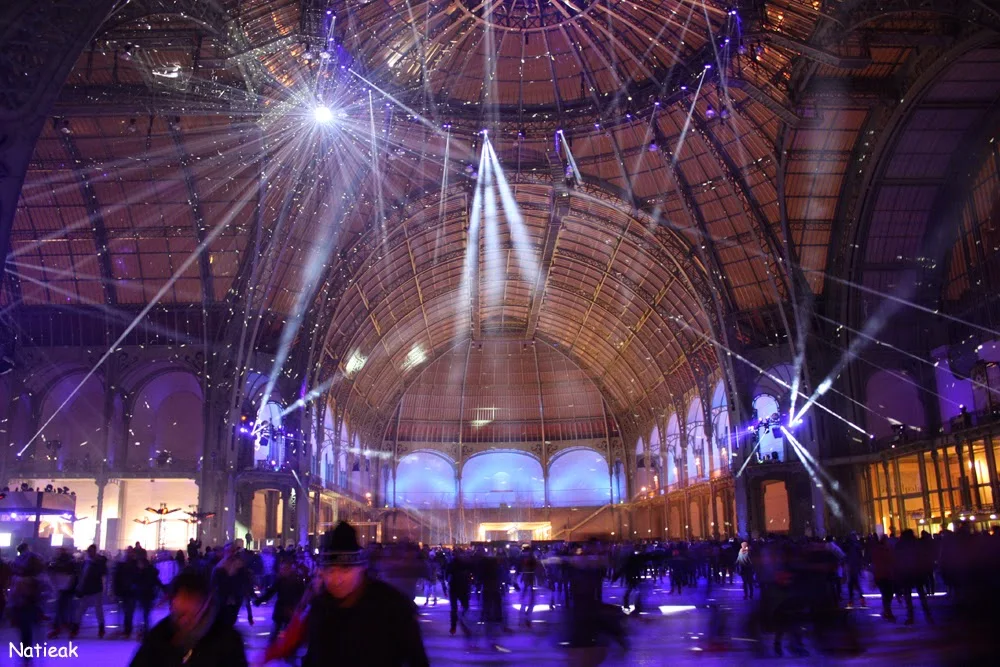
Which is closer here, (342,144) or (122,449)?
(342,144)

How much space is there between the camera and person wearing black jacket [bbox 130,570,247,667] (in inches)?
178

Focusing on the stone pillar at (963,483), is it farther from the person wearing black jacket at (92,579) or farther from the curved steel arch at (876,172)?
the person wearing black jacket at (92,579)

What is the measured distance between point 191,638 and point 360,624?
1112 millimetres

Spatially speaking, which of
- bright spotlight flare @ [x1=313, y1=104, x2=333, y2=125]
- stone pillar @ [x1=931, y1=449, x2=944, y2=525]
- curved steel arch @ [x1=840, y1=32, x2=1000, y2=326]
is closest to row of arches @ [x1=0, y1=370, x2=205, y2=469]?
bright spotlight flare @ [x1=313, y1=104, x2=333, y2=125]

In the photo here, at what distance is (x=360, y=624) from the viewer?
4.12 meters

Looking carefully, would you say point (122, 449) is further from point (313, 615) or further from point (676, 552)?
point (313, 615)

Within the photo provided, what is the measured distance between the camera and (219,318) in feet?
131

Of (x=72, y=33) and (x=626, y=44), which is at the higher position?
(x=626, y=44)

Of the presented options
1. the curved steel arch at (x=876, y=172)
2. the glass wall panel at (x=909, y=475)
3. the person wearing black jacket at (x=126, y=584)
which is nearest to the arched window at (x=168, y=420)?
the person wearing black jacket at (x=126, y=584)

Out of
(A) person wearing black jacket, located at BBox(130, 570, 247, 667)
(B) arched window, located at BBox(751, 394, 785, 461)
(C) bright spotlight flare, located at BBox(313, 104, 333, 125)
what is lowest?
(A) person wearing black jacket, located at BBox(130, 570, 247, 667)

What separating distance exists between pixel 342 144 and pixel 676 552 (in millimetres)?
21211

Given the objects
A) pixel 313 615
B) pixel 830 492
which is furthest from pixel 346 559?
pixel 830 492

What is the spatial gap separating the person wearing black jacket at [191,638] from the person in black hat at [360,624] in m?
0.52

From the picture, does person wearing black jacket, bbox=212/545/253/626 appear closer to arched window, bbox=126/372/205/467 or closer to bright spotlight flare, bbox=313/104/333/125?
bright spotlight flare, bbox=313/104/333/125
